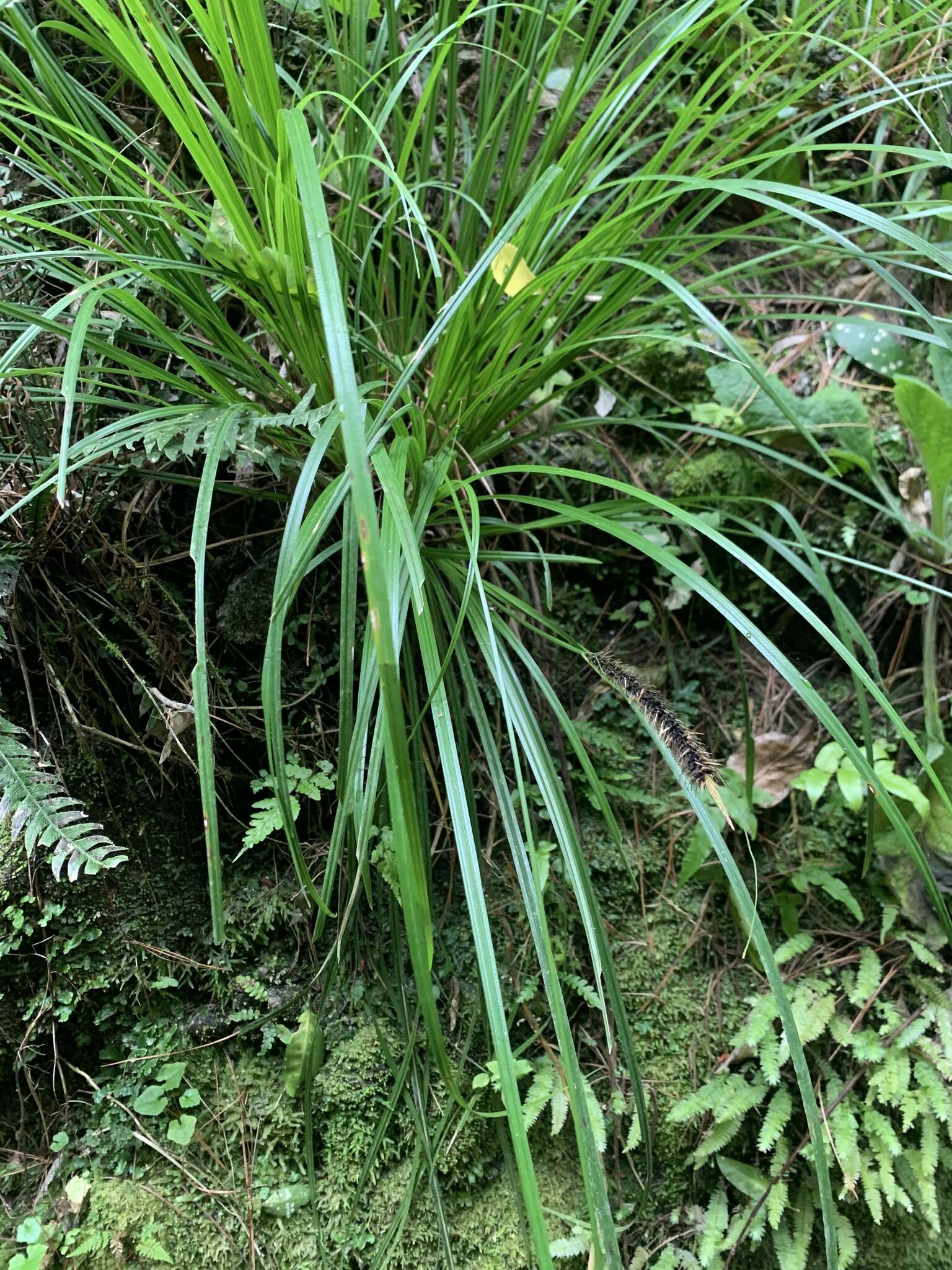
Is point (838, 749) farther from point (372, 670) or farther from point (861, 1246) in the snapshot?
point (372, 670)

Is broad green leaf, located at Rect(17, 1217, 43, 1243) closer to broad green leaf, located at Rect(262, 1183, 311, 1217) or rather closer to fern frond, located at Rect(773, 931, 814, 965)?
broad green leaf, located at Rect(262, 1183, 311, 1217)

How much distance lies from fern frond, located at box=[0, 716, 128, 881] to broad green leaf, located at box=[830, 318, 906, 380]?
4.58 ft

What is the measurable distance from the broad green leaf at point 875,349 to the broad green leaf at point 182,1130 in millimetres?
1546

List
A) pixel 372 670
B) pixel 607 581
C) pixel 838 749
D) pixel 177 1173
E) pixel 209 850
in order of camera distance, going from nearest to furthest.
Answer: pixel 209 850, pixel 372 670, pixel 177 1173, pixel 838 749, pixel 607 581

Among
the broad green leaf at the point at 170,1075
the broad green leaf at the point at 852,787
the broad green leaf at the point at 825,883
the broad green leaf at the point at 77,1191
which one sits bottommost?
the broad green leaf at the point at 77,1191

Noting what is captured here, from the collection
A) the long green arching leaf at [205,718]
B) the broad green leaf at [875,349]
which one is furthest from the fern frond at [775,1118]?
the broad green leaf at [875,349]

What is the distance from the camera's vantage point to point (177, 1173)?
2.89ft

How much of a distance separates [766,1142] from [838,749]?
1.74ft

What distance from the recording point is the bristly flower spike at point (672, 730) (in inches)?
24.5

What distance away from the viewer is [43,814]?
78 cm

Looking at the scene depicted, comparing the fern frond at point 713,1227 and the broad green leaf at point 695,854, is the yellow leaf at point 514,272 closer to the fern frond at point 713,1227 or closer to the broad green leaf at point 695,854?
the broad green leaf at point 695,854

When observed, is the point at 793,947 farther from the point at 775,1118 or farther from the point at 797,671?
Result: the point at 797,671

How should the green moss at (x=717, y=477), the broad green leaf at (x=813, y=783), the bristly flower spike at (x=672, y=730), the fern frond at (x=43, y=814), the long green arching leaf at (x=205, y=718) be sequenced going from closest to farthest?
1. the long green arching leaf at (x=205, y=718)
2. the bristly flower spike at (x=672, y=730)
3. the fern frond at (x=43, y=814)
4. the broad green leaf at (x=813, y=783)
5. the green moss at (x=717, y=477)

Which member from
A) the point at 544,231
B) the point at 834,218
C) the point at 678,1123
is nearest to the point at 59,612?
the point at 544,231
